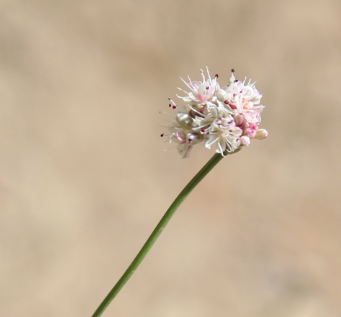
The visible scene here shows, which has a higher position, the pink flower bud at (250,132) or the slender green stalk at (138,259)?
the pink flower bud at (250,132)

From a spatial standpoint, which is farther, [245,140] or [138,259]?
[245,140]

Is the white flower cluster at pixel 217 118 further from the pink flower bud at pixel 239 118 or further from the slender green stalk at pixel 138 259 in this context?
the slender green stalk at pixel 138 259

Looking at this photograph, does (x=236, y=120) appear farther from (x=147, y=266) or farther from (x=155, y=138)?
(x=155, y=138)

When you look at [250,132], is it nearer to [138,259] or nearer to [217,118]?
[217,118]

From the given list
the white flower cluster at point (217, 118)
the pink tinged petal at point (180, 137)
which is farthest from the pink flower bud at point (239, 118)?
the pink tinged petal at point (180, 137)

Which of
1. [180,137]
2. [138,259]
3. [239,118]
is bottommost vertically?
[138,259]

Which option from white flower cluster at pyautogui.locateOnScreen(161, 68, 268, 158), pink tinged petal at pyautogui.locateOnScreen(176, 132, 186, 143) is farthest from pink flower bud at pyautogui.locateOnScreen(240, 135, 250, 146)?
pink tinged petal at pyautogui.locateOnScreen(176, 132, 186, 143)

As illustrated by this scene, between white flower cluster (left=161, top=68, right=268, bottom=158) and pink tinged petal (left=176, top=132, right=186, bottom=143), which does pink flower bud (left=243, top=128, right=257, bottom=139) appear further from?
pink tinged petal (left=176, top=132, right=186, bottom=143)

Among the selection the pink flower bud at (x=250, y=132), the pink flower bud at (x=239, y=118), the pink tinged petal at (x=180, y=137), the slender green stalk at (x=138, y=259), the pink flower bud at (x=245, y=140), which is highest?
the pink flower bud at (x=239, y=118)

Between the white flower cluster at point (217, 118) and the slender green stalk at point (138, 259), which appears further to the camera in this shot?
the white flower cluster at point (217, 118)

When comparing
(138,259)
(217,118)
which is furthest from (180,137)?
(138,259)
